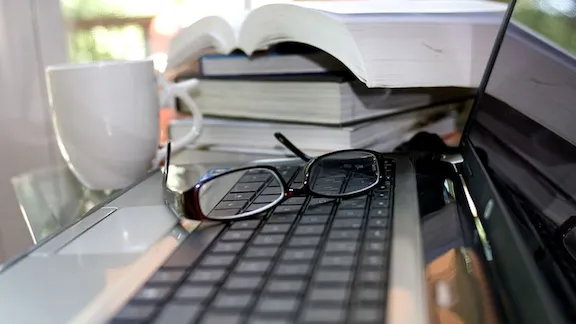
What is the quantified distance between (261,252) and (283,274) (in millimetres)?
36

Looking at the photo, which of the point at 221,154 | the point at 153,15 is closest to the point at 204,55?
the point at 221,154

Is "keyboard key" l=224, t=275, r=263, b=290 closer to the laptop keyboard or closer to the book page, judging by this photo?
the laptop keyboard

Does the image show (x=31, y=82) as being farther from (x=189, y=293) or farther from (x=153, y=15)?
(x=189, y=293)

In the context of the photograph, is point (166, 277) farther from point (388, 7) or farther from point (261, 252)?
point (388, 7)

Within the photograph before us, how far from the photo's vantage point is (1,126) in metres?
0.75

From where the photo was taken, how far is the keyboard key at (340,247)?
0.33m

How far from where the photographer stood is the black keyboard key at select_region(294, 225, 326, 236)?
1.20ft

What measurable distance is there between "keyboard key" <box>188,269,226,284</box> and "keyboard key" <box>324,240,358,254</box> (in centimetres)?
6

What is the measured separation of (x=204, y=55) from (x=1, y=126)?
0.88 feet

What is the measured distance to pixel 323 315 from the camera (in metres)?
0.26

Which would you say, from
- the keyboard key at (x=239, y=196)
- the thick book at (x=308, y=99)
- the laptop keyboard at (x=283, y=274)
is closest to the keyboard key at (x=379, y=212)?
the laptop keyboard at (x=283, y=274)

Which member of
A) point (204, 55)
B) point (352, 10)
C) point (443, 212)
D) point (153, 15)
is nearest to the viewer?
point (443, 212)

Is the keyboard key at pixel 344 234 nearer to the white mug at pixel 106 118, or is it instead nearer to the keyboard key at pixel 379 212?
the keyboard key at pixel 379 212

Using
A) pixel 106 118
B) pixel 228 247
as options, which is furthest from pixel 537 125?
pixel 106 118
